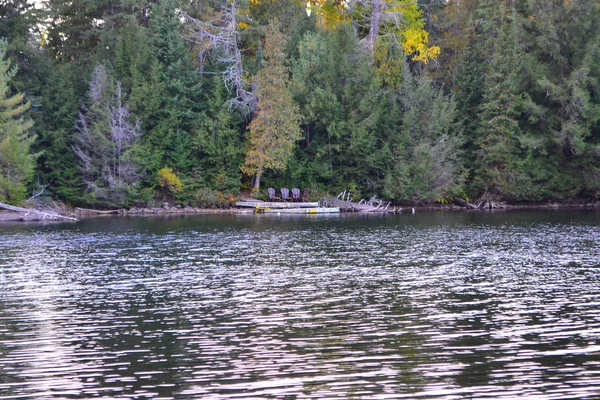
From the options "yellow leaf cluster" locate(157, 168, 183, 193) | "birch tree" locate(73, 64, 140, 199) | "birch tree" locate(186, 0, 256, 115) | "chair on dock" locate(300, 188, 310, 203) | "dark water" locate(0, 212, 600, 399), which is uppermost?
"birch tree" locate(186, 0, 256, 115)

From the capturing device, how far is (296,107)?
6669cm

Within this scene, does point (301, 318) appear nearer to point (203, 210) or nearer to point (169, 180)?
point (169, 180)

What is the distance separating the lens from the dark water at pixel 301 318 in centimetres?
1702

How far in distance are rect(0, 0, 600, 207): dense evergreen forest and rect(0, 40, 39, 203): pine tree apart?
8.89 ft

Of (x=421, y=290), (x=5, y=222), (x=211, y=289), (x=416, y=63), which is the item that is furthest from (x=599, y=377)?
(x=416, y=63)

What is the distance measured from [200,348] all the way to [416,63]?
207 feet

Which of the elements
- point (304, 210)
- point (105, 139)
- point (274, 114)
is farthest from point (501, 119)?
point (105, 139)

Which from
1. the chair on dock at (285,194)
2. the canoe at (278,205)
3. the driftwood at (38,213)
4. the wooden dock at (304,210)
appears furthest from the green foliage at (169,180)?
the driftwood at (38,213)

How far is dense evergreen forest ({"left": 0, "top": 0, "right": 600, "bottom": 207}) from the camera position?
215ft

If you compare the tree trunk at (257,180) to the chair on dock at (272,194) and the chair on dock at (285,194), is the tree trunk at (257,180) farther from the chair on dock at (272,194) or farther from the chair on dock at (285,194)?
the chair on dock at (285,194)

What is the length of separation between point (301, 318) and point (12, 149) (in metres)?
42.2

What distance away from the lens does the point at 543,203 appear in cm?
7331

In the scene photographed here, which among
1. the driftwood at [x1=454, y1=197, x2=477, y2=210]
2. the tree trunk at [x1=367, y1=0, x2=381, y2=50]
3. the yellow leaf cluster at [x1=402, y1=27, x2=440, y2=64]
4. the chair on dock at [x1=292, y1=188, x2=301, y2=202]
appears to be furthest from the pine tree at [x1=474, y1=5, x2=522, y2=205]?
the chair on dock at [x1=292, y1=188, x2=301, y2=202]

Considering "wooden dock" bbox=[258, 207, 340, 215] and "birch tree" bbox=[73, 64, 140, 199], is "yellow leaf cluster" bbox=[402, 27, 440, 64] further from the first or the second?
"birch tree" bbox=[73, 64, 140, 199]
